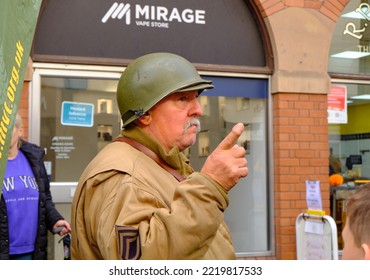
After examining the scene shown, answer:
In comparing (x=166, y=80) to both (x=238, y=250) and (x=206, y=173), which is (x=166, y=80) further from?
(x=238, y=250)

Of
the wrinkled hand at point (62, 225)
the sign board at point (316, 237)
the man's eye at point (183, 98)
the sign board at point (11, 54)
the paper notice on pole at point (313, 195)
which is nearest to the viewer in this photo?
the sign board at point (11, 54)

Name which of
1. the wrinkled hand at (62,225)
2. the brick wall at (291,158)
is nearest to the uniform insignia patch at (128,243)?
the wrinkled hand at (62,225)

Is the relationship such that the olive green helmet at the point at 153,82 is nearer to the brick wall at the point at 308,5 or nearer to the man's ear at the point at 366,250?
the man's ear at the point at 366,250

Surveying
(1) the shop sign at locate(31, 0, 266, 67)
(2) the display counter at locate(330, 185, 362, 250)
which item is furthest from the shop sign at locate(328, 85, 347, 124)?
(1) the shop sign at locate(31, 0, 266, 67)

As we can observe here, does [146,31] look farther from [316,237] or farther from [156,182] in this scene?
[156,182]

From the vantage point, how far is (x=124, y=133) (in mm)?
2287

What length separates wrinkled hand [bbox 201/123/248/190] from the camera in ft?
6.19

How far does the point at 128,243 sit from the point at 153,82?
0.66 metres

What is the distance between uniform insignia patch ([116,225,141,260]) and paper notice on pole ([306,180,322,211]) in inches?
176

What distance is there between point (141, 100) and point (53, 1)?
3.99 metres

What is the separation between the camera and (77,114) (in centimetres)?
584

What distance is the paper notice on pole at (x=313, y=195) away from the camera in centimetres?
600

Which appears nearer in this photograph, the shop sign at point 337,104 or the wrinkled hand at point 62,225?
the wrinkled hand at point 62,225

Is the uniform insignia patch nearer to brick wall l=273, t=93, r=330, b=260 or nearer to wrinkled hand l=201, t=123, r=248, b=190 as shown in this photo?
wrinkled hand l=201, t=123, r=248, b=190
